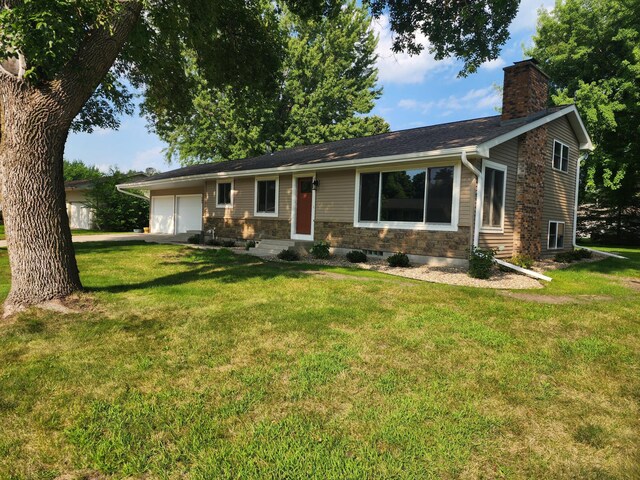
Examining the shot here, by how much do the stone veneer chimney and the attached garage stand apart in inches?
561

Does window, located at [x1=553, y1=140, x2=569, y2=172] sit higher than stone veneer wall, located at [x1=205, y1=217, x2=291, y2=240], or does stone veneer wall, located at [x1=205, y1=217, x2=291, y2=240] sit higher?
window, located at [x1=553, y1=140, x2=569, y2=172]

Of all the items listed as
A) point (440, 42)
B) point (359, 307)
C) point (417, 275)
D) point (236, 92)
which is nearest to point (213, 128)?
point (236, 92)

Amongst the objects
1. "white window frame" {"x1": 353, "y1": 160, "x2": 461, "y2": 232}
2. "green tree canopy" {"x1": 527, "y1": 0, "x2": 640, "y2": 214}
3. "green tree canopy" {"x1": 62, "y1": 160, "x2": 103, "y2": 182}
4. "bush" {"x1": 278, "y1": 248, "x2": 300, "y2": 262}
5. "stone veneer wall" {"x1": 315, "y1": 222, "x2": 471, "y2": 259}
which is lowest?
"bush" {"x1": 278, "y1": 248, "x2": 300, "y2": 262}

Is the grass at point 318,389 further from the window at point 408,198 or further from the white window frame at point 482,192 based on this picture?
the window at point 408,198

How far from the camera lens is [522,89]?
36.6 feet

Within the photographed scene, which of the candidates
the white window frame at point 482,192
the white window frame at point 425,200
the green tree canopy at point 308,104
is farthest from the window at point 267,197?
the green tree canopy at point 308,104

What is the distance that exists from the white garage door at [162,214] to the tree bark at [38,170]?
648 inches

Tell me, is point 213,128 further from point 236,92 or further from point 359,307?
point 359,307

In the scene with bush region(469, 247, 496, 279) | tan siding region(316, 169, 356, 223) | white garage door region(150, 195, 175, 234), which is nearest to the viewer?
bush region(469, 247, 496, 279)

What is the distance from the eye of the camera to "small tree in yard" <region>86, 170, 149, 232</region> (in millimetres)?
23594

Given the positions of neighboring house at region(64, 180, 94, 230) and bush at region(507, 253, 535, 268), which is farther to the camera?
neighboring house at region(64, 180, 94, 230)

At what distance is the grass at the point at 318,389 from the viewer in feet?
7.11

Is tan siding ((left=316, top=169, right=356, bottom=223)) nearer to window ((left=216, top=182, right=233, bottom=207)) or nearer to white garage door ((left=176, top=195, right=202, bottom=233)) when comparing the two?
window ((left=216, top=182, right=233, bottom=207))

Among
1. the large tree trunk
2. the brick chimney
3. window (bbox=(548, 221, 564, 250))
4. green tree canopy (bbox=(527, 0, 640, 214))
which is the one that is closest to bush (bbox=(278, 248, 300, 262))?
the large tree trunk
